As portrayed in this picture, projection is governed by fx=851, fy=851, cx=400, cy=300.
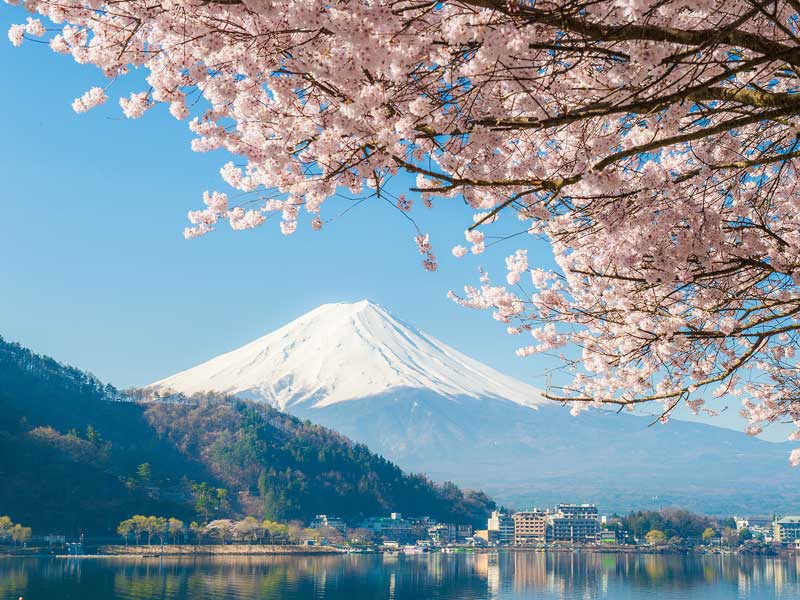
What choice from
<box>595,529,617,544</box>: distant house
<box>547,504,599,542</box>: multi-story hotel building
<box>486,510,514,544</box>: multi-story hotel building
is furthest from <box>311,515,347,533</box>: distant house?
<box>595,529,617,544</box>: distant house

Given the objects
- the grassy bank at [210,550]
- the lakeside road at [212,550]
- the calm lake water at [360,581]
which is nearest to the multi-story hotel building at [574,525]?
the lakeside road at [212,550]

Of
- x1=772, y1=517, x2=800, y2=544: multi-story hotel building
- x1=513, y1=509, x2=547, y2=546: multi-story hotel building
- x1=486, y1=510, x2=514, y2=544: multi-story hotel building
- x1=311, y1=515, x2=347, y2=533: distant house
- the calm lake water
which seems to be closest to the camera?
the calm lake water

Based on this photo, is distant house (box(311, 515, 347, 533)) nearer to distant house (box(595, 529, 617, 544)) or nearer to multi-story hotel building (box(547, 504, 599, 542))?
multi-story hotel building (box(547, 504, 599, 542))

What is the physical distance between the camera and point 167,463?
88.0m

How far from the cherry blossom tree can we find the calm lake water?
30.2m

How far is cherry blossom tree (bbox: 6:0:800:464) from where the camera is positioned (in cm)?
317

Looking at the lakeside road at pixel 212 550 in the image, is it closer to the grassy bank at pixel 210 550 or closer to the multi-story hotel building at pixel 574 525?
the grassy bank at pixel 210 550

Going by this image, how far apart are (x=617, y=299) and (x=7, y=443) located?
70449 millimetres

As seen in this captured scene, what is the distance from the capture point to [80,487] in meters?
67.5

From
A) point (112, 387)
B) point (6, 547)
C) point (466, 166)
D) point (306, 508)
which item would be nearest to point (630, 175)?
point (466, 166)

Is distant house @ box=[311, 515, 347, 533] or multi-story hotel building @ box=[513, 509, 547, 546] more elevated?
distant house @ box=[311, 515, 347, 533]

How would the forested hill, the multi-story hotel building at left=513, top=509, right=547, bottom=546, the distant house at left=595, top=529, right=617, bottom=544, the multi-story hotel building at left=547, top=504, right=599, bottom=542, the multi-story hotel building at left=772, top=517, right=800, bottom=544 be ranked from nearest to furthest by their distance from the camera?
the forested hill → the distant house at left=595, top=529, right=617, bottom=544 → the multi-story hotel building at left=513, top=509, right=547, bottom=546 → the multi-story hotel building at left=547, top=504, right=599, bottom=542 → the multi-story hotel building at left=772, top=517, right=800, bottom=544

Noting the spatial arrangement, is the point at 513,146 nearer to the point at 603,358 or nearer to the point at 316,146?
the point at 316,146


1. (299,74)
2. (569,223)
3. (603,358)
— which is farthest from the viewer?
(603,358)
